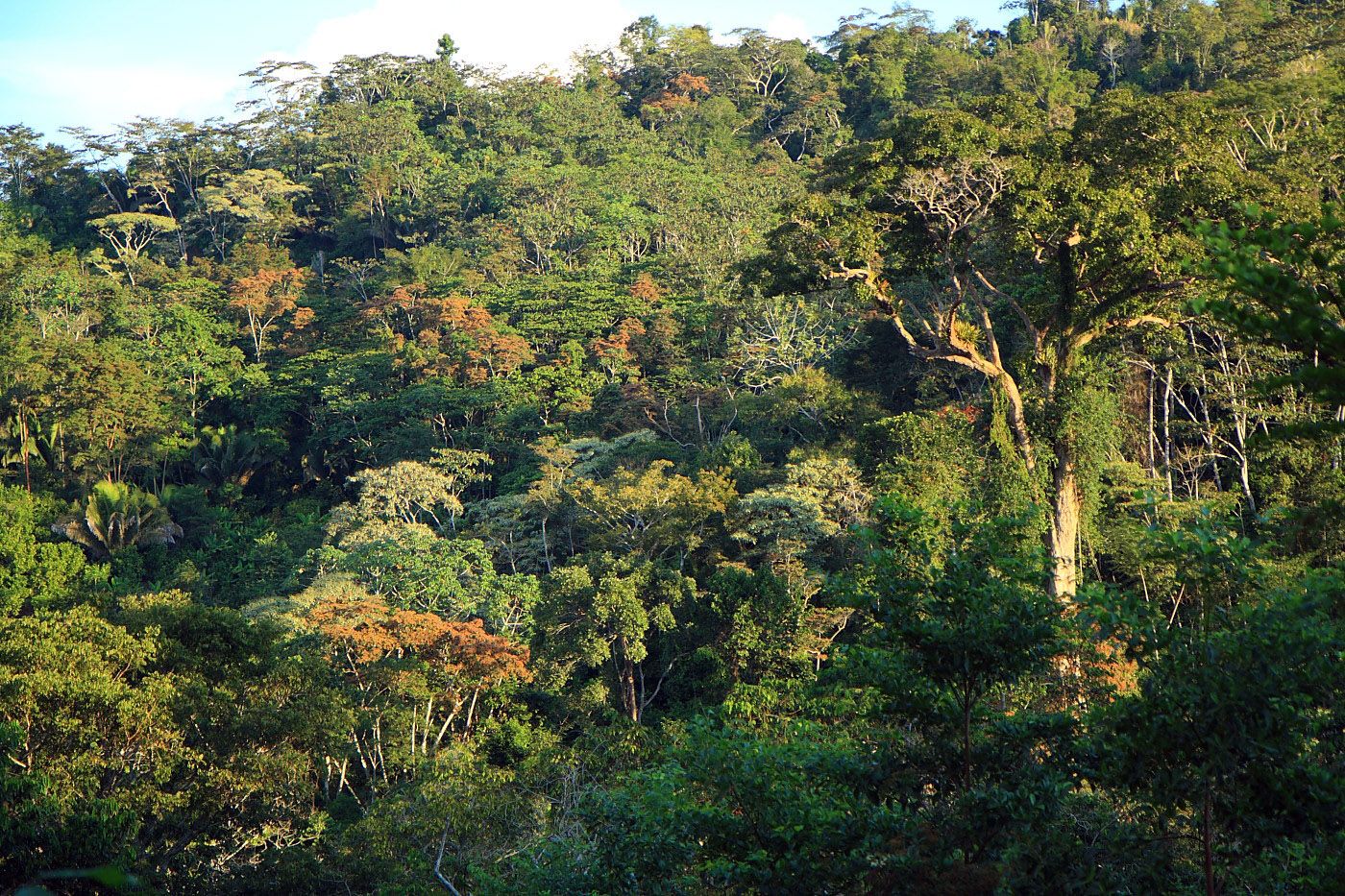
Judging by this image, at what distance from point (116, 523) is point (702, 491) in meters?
13.8

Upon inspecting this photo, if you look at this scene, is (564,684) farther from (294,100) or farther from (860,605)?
(294,100)

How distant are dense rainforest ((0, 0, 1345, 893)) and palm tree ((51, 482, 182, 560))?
9 cm

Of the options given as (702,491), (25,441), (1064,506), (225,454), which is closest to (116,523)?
(25,441)

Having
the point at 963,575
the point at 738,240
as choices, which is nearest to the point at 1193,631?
the point at 963,575

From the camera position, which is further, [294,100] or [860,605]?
[294,100]

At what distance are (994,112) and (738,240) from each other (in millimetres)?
16848

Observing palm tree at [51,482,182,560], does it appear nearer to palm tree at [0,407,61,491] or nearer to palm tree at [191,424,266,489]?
palm tree at [0,407,61,491]

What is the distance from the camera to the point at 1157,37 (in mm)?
37219

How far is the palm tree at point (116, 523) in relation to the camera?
25406 millimetres

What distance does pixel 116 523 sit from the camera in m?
25.9

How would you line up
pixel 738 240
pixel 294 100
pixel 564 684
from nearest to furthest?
pixel 564 684 → pixel 738 240 → pixel 294 100

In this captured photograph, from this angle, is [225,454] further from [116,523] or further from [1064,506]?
[1064,506]

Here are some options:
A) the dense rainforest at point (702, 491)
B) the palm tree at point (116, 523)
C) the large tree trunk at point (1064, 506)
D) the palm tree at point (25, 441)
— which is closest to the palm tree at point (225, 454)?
the dense rainforest at point (702, 491)

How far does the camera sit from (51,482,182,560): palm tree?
2541 centimetres
